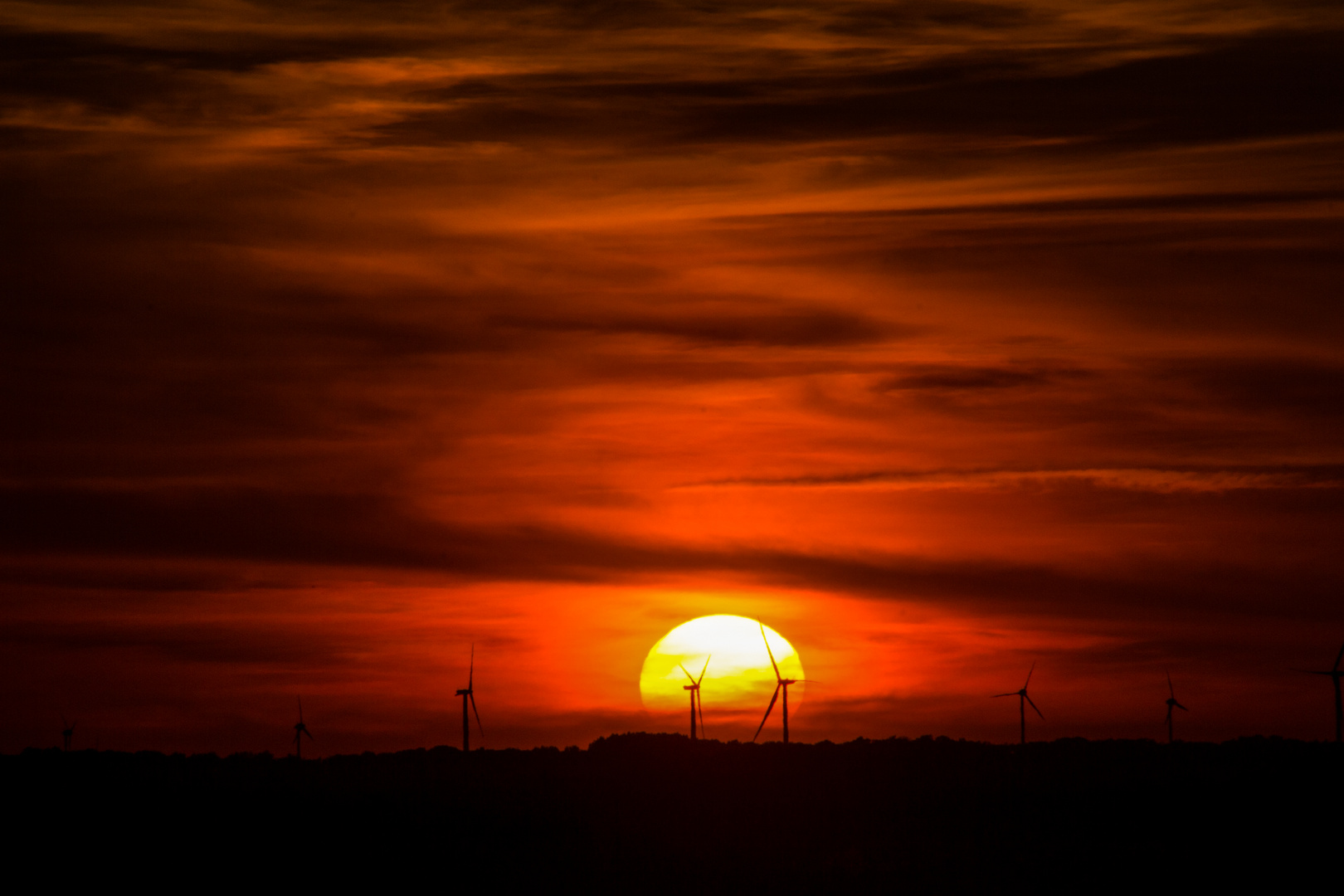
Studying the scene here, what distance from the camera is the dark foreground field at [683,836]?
164m

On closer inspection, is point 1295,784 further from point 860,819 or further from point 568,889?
point 568,889

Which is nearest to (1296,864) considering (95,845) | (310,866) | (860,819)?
(860,819)

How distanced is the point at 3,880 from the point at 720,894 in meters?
70.9

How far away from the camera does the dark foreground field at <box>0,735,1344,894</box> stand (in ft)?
536

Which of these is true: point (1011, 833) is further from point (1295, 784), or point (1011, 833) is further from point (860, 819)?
point (1295, 784)

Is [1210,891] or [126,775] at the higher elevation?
[126,775]

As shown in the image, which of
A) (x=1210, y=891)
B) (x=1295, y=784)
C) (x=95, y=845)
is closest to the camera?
(x=1210, y=891)

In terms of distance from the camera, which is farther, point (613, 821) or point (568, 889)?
point (613, 821)

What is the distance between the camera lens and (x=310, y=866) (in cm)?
17175

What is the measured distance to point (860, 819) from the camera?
18950 centimetres

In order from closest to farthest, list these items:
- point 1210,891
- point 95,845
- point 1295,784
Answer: point 1210,891
point 95,845
point 1295,784

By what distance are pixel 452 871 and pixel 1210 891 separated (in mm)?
75675

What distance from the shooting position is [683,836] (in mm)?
183500

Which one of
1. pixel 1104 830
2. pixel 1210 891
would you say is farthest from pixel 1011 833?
pixel 1210 891
